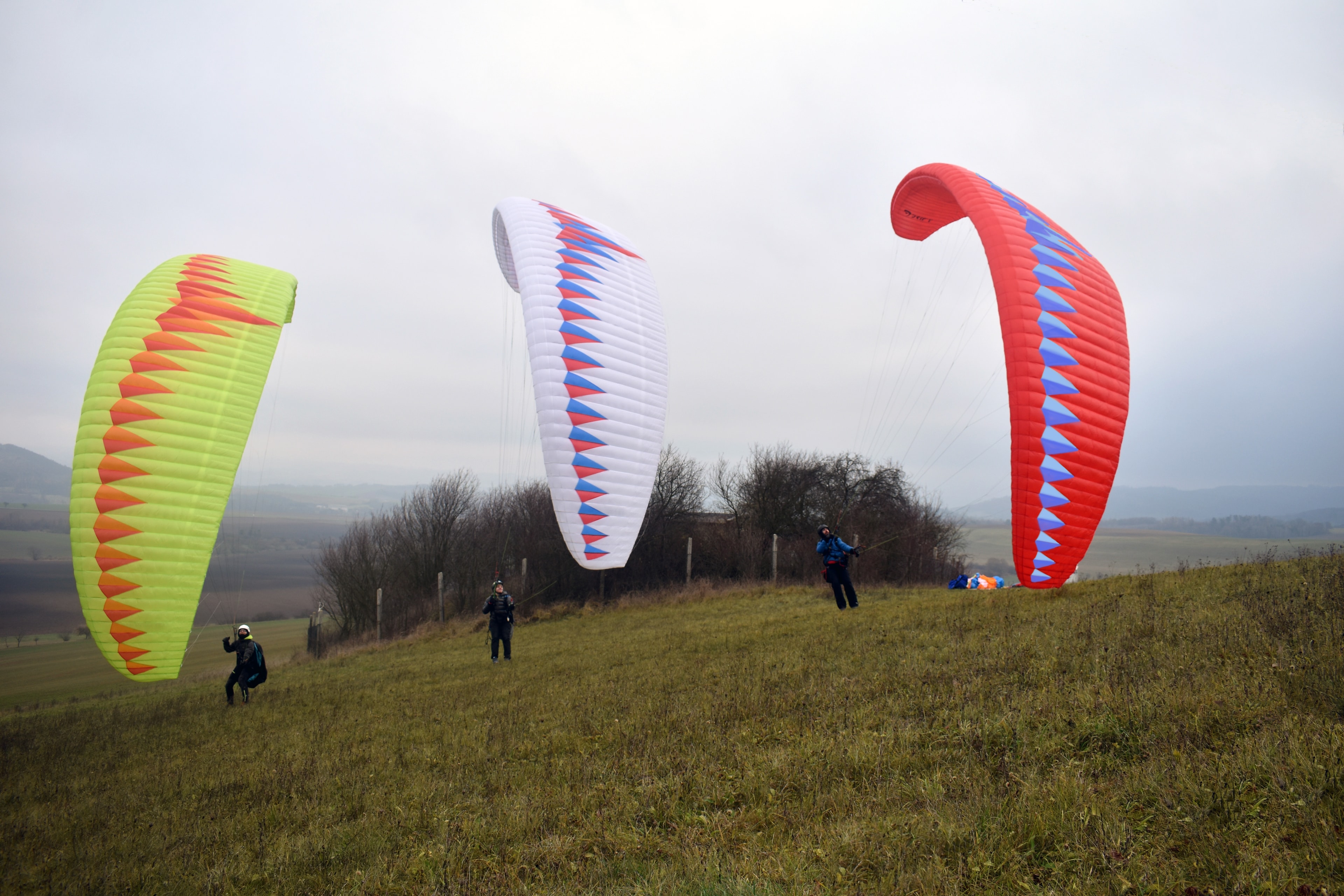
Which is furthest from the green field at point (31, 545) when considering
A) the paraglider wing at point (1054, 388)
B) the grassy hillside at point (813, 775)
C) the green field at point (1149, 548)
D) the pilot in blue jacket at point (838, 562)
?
the paraglider wing at point (1054, 388)

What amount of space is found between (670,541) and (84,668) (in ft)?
105

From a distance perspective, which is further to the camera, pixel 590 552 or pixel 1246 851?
pixel 590 552

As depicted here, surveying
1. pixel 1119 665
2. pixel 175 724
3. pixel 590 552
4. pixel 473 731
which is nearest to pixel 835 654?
pixel 1119 665

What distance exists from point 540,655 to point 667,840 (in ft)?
26.4

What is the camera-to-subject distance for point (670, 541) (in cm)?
2611

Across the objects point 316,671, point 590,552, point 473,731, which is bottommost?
point 316,671

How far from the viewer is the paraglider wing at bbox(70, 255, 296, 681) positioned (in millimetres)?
7582

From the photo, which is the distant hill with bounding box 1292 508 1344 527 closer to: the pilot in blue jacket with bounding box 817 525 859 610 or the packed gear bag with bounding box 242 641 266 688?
the pilot in blue jacket with bounding box 817 525 859 610

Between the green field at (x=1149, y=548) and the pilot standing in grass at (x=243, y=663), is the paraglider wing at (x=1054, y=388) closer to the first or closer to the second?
the green field at (x=1149, y=548)

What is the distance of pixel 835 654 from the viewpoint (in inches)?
270

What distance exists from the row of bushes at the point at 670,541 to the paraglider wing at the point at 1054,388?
44.0ft

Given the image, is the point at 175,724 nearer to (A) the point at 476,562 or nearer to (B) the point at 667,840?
(B) the point at 667,840

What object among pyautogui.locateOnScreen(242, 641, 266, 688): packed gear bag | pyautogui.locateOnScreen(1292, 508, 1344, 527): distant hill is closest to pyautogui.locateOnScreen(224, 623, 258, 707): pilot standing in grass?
pyautogui.locateOnScreen(242, 641, 266, 688): packed gear bag

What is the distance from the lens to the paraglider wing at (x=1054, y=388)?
716 cm
